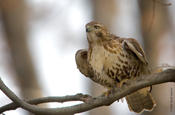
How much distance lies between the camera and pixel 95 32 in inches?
239

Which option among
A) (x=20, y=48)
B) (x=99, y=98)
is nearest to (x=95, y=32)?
(x=99, y=98)

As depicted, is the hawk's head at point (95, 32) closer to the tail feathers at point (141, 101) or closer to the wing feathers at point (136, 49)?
the wing feathers at point (136, 49)

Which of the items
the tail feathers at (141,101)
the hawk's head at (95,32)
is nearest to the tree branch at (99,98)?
the hawk's head at (95,32)

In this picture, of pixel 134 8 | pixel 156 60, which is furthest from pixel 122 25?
pixel 156 60

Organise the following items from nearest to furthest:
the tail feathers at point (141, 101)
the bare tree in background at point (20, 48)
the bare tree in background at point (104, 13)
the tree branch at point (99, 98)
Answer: the tree branch at point (99, 98) < the tail feathers at point (141, 101) < the bare tree in background at point (20, 48) < the bare tree in background at point (104, 13)

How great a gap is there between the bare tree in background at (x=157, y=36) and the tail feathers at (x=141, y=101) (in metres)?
1.75

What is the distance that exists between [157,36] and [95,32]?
2913 mm

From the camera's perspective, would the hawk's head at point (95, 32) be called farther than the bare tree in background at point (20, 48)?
No

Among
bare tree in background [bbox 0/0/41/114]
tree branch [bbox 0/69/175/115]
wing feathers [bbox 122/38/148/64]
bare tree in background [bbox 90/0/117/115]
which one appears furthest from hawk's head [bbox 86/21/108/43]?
bare tree in background [bbox 90/0/117/115]

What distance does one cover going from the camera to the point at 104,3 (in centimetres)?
1012

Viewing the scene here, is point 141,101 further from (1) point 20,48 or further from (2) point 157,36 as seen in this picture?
(1) point 20,48

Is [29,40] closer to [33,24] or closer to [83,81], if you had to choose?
[33,24]

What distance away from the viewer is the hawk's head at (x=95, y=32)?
19.6 ft

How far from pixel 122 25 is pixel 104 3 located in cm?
61
